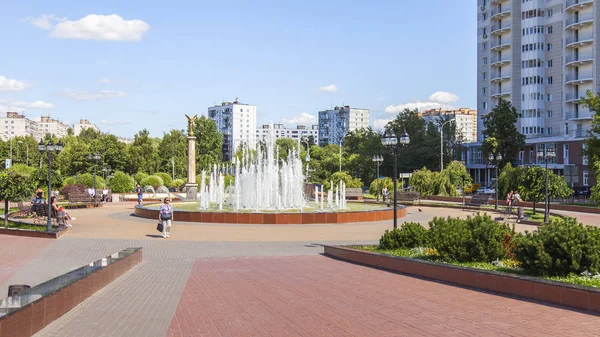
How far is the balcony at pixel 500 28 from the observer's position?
73806 mm

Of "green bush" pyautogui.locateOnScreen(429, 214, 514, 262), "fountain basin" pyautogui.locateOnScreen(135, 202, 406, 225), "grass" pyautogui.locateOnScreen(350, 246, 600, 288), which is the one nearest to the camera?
"grass" pyautogui.locateOnScreen(350, 246, 600, 288)

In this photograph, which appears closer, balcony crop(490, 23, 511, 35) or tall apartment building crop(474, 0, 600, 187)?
tall apartment building crop(474, 0, 600, 187)

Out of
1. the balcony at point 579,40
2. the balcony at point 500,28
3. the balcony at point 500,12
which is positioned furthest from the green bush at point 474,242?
the balcony at point 500,12

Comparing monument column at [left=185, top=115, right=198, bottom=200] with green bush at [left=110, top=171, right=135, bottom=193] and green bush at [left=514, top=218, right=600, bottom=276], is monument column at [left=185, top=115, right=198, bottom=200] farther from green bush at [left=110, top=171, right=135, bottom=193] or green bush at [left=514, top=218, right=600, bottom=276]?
green bush at [left=514, top=218, right=600, bottom=276]

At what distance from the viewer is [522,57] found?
233 feet

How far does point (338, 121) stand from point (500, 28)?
112668 mm

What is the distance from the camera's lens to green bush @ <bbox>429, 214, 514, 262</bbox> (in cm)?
1140

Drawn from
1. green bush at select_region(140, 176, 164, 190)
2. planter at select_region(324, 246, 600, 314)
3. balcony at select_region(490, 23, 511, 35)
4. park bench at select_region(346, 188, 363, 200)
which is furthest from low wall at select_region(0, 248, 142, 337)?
balcony at select_region(490, 23, 511, 35)

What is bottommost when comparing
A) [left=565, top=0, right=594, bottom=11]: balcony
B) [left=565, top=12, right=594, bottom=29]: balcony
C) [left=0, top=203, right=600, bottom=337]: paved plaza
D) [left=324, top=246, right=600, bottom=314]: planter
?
[left=0, top=203, right=600, bottom=337]: paved plaza

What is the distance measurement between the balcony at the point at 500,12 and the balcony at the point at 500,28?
1004 millimetres

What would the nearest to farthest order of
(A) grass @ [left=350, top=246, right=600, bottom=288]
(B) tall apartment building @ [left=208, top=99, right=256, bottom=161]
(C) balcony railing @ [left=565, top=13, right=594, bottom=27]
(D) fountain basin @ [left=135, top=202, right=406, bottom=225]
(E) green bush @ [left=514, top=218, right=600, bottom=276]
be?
(A) grass @ [left=350, top=246, right=600, bottom=288] < (E) green bush @ [left=514, top=218, right=600, bottom=276] < (D) fountain basin @ [left=135, top=202, right=406, bottom=225] < (C) balcony railing @ [left=565, top=13, right=594, bottom=27] < (B) tall apartment building @ [left=208, top=99, right=256, bottom=161]

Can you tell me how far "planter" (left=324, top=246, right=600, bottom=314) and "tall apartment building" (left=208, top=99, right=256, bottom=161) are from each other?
157703 millimetres

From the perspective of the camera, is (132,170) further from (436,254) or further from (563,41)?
(436,254)

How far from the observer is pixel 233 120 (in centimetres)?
17225
